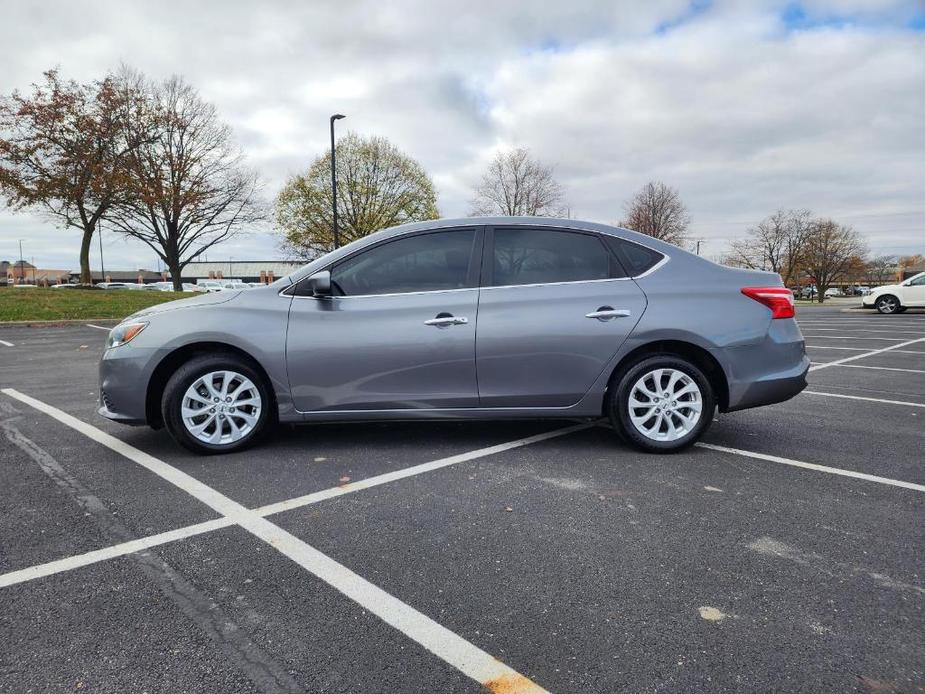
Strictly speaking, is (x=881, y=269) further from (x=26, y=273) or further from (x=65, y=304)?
(x=26, y=273)

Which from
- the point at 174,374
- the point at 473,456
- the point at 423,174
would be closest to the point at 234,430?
the point at 174,374

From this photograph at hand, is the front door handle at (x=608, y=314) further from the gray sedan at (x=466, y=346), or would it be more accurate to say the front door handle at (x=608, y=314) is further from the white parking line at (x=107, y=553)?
the white parking line at (x=107, y=553)

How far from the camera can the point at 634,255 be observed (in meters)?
4.33

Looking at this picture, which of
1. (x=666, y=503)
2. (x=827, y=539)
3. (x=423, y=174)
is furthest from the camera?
(x=423, y=174)

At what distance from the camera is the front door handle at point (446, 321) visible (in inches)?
162

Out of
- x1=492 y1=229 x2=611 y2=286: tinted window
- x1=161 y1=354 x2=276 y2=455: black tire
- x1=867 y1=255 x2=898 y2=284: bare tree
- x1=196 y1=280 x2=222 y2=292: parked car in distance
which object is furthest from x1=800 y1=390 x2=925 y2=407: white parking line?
x1=867 y1=255 x2=898 y2=284: bare tree

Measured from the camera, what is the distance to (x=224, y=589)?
7.89 feet

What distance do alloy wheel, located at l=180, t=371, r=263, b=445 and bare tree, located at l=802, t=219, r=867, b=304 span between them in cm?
7106

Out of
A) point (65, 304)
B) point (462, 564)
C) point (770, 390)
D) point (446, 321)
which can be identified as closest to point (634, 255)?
point (770, 390)

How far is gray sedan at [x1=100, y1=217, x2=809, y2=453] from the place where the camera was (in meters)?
4.12

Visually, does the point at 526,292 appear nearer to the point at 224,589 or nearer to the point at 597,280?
the point at 597,280

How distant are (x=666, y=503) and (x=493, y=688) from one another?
182cm

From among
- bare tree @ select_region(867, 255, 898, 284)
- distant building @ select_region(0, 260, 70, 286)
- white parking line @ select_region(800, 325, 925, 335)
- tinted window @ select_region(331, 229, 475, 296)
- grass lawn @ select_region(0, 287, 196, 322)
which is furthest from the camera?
distant building @ select_region(0, 260, 70, 286)

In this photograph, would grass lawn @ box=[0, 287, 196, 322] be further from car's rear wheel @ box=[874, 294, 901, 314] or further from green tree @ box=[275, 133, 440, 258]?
car's rear wheel @ box=[874, 294, 901, 314]
